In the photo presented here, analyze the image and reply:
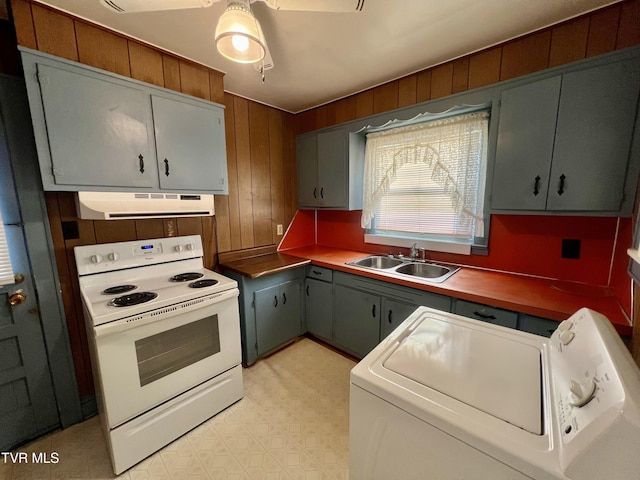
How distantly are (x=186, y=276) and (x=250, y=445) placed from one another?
1.19 meters

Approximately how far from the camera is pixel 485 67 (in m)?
1.80

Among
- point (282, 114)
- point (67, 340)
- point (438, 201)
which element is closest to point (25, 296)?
point (67, 340)

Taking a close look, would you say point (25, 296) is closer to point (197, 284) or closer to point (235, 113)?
point (197, 284)

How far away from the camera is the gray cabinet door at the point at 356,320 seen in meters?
2.17

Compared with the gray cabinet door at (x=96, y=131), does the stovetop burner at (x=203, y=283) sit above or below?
below

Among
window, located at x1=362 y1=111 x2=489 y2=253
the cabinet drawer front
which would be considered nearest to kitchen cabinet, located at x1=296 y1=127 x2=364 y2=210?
window, located at x1=362 y1=111 x2=489 y2=253

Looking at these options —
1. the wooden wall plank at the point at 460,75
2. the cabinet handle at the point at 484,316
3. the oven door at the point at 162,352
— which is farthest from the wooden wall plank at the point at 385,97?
the oven door at the point at 162,352

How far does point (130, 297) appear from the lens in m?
1.54

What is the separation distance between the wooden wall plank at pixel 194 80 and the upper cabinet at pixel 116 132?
0.17 m

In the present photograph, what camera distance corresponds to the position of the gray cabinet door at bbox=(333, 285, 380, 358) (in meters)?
2.17

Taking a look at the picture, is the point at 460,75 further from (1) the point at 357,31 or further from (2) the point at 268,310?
(2) the point at 268,310

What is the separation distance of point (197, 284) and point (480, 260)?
7.02ft

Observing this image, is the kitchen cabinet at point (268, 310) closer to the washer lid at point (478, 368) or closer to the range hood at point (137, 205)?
the range hood at point (137, 205)

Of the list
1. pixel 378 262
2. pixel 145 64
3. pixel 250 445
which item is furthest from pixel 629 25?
pixel 250 445
